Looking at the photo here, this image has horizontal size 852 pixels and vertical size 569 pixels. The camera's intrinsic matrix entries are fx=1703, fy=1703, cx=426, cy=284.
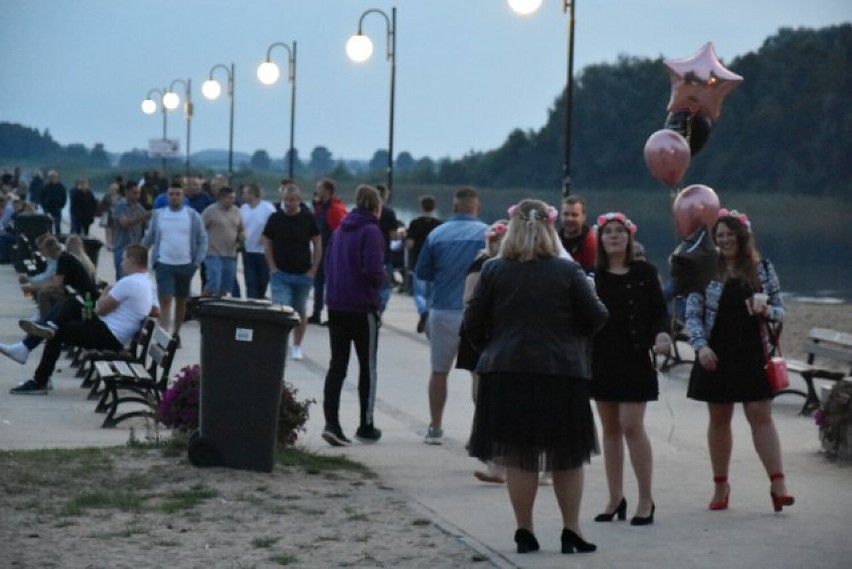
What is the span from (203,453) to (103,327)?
4425 millimetres

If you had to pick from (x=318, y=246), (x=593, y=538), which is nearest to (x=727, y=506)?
(x=593, y=538)

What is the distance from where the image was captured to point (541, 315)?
813 cm

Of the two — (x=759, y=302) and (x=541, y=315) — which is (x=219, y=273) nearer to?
(x=759, y=302)

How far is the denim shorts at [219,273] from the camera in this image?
798 inches

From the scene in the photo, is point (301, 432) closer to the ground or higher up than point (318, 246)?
closer to the ground

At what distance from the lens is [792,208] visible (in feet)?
331

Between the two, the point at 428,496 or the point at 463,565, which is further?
the point at 428,496

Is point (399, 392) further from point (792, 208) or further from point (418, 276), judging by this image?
point (792, 208)

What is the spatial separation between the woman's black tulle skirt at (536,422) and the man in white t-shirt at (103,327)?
700cm

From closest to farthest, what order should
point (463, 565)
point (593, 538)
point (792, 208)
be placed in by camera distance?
1. point (463, 565)
2. point (593, 538)
3. point (792, 208)

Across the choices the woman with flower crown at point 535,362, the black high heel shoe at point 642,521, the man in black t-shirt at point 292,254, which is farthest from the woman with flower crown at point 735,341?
the man in black t-shirt at point 292,254

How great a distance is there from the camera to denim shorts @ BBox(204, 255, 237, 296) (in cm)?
2028

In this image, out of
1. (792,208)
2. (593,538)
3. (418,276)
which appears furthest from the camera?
(792,208)

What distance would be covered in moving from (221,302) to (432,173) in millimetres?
105371
